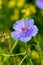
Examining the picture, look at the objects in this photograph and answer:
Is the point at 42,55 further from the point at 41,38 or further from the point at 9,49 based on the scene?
the point at 41,38

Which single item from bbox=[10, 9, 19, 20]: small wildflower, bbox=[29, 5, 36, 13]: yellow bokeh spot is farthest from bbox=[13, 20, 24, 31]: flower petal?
bbox=[10, 9, 19, 20]: small wildflower

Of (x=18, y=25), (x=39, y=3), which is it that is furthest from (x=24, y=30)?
(x=39, y=3)

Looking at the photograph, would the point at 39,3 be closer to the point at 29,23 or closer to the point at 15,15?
the point at 15,15

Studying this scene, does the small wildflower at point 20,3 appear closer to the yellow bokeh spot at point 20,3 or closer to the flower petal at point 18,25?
the yellow bokeh spot at point 20,3

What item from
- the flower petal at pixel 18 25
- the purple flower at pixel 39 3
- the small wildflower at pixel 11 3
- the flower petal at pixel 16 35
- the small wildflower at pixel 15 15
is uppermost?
the small wildflower at pixel 11 3

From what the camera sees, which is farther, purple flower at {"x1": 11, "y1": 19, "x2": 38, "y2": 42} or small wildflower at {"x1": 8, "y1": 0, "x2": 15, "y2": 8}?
small wildflower at {"x1": 8, "y1": 0, "x2": 15, "y2": 8}

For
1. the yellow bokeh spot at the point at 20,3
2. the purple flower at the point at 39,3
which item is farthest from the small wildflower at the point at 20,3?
the purple flower at the point at 39,3

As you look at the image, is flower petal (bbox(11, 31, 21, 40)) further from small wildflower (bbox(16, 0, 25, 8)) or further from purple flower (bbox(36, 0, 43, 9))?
small wildflower (bbox(16, 0, 25, 8))

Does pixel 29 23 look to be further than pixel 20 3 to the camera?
No
